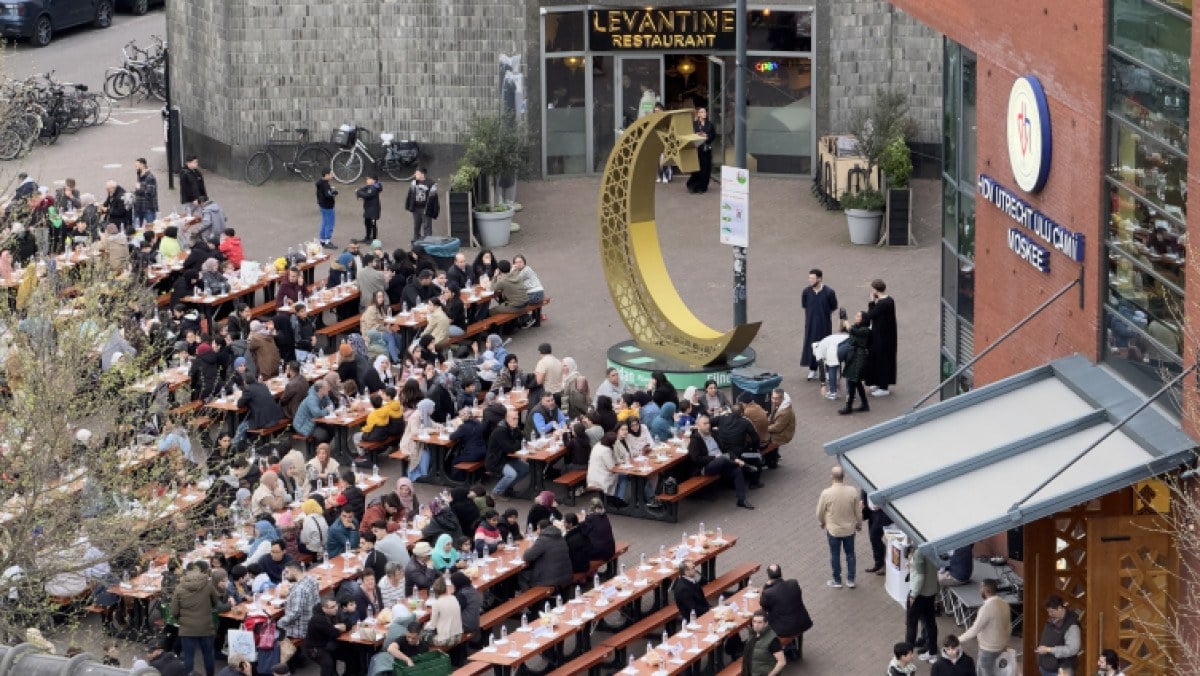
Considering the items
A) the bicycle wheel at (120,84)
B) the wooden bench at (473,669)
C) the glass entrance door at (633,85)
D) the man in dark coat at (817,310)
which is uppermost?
the glass entrance door at (633,85)

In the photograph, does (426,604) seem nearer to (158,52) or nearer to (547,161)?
(547,161)

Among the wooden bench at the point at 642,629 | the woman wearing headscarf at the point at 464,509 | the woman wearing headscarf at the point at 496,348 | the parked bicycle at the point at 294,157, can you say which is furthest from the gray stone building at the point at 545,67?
the wooden bench at the point at 642,629

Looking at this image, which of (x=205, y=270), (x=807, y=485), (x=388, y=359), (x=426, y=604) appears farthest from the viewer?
(x=205, y=270)

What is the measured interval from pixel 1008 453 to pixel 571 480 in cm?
850

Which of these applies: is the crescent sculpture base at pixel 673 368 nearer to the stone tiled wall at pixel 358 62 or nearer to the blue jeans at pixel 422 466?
the blue jeans at pixel 422 466

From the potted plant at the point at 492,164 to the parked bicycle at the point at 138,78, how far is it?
1419cm

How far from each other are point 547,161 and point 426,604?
73.2 feet

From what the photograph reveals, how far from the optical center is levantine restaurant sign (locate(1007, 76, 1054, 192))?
25688 millimetres

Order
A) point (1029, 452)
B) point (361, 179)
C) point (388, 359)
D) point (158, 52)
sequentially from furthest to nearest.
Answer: point (158, 52)
point (361, 179)
point (388, 359)
point (1029, 452)

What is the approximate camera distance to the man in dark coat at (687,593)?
2684cm

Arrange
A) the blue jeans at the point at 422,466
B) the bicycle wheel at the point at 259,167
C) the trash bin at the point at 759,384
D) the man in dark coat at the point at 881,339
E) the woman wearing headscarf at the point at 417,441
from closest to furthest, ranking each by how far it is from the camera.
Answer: the woman wearing headscarf at the point at 417,441
the blue jeans at the point at 422,466
the trash bin at the point at 759,384
the man in dark coat at the point at 881,339
the bicycle wheel at the point at 259,167

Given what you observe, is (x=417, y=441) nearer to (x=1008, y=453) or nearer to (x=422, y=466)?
(x=422, y=466)

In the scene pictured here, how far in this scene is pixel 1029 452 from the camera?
24.1m

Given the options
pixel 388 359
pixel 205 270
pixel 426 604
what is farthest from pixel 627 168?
pixel 426 604
